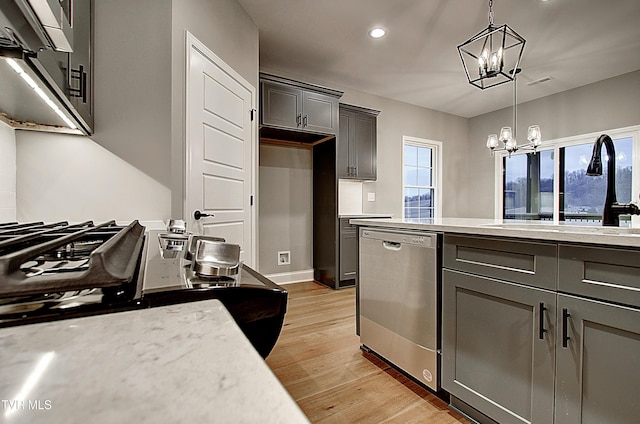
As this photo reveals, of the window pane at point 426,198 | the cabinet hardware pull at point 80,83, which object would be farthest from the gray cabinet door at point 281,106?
the window pane at point 426,198

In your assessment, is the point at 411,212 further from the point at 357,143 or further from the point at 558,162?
the point at 558,162

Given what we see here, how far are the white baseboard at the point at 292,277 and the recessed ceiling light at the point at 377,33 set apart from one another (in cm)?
291

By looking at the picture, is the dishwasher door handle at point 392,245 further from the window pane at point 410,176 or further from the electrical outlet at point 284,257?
the window pane at point 410,176

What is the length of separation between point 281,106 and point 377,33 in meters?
1.25

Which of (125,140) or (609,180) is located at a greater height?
(125,140)

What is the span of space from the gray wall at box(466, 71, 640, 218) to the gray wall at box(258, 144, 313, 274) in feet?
11.1

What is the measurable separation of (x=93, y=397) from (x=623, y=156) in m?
5.73

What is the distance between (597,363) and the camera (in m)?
1.06

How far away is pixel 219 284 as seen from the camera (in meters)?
0.56

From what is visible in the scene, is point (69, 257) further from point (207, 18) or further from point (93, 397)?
point (207, 18)

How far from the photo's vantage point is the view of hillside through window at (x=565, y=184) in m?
4.10

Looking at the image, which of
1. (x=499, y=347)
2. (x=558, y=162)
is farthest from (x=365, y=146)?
(x=499, y=347)

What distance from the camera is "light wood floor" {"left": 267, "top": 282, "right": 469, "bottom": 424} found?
1.54 metres

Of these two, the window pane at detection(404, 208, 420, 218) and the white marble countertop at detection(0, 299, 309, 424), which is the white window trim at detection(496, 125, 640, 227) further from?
the white marble countertop at detection(0, 299, 309, 424)
